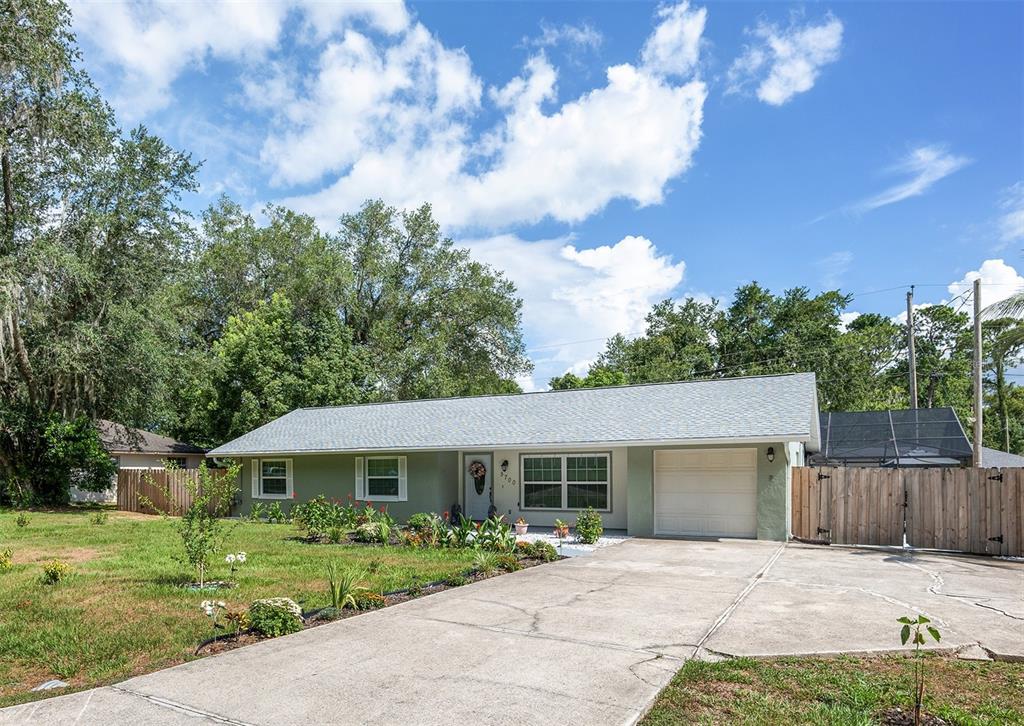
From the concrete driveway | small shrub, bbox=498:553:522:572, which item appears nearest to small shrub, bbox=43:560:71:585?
the concrete driveway

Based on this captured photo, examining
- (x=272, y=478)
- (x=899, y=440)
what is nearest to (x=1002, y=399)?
(x=899, y=440)

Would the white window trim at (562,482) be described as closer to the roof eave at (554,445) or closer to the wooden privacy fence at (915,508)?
the roof eave at (554,445)

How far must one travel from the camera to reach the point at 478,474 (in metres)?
17.6

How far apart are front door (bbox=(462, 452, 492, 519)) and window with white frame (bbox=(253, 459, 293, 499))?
5.84 metres

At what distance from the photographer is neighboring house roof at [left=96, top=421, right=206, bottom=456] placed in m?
24.6

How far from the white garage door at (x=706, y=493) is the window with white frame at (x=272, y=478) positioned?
11343mm

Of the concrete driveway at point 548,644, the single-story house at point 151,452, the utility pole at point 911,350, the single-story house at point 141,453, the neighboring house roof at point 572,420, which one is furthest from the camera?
the single-story house at point 151,452

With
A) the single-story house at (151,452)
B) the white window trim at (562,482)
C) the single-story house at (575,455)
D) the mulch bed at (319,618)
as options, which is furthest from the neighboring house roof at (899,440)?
the single-story house at (151,452)

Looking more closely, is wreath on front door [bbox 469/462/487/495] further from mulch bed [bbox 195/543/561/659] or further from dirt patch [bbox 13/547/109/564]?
dirt patch [bbox 13/547/109/564]

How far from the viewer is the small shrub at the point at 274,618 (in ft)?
20.6

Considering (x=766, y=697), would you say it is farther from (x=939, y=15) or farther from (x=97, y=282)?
(x=97, y=282)

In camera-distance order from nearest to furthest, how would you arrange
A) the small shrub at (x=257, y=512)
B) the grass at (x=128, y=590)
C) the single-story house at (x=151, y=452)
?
the grass at (x=128, y=590) < the small shrub at (x=257, y=512) < the single-story house at (x=151, y=452)

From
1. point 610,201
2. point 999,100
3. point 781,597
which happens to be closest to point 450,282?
point 610,201

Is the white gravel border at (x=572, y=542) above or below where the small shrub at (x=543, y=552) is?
below
